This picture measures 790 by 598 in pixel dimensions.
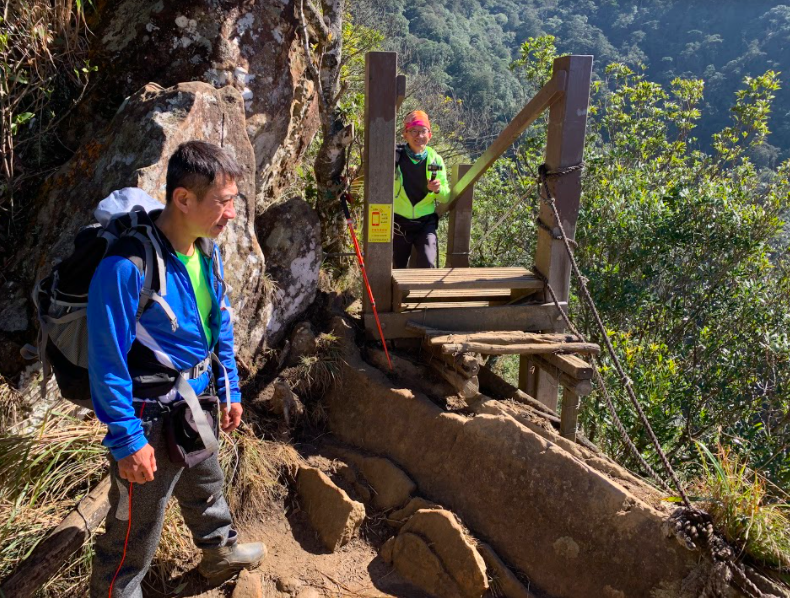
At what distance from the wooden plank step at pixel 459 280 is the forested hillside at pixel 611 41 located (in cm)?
2243

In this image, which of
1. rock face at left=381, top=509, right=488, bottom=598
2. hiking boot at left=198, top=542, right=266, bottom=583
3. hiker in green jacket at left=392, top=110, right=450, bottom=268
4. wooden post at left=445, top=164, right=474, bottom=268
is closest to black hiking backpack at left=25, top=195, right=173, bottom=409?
hiking boot at left=198, top=542, right=266, bottom=583

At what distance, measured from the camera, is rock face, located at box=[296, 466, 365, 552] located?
144 inches

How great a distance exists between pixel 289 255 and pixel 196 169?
2.78 metres

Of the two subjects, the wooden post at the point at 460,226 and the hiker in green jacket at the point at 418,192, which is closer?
the hiker in green jacket at the point at 418,192

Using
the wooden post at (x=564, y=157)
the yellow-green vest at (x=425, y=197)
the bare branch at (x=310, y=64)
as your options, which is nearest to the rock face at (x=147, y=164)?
the bare branch at (x=310, y=64)

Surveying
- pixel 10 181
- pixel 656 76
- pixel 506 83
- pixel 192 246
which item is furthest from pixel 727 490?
pixel 656 76

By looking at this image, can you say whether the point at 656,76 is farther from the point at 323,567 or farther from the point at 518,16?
A: the point at 323,567

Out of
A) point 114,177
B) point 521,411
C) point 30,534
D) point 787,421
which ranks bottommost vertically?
point 787,421

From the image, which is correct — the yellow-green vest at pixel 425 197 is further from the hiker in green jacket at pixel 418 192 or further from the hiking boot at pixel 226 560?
the hiking boot at pixel 226 560

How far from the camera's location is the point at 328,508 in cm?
378

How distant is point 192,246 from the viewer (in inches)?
94.7

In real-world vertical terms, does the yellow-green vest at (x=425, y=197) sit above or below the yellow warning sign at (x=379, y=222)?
above

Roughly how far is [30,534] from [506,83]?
3340 centimetres

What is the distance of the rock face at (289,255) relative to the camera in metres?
4.89
